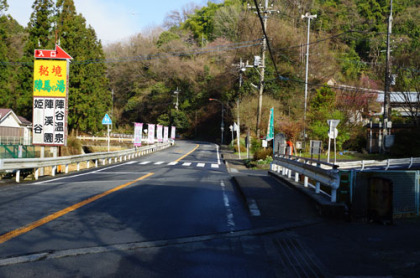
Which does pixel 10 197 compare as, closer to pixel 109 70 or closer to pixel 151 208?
pixel 151 208

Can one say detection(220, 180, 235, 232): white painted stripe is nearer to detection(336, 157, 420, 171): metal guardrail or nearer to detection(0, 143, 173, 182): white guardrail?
detection(0, 143, 173, 182): white guardrail

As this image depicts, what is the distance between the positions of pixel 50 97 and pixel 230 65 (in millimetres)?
49265

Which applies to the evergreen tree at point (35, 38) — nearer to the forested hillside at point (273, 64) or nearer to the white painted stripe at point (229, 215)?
the forested hillside at point (273, 64)

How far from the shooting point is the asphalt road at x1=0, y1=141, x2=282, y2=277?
4.88m

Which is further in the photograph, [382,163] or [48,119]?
[382,163]

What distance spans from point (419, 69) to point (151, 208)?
34046 mm

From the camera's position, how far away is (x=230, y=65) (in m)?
66.1

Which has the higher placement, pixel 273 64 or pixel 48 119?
pixel 273 64

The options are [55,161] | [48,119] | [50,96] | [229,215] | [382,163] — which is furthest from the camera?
[382,163]

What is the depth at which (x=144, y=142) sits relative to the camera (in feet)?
220

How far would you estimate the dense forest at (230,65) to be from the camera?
43.3m

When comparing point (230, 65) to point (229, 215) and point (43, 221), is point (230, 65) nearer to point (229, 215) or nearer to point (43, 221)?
point (229, 215)

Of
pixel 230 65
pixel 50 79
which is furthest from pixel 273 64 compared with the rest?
pixel 50 79

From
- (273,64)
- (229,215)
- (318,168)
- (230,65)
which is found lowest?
(229,215)
